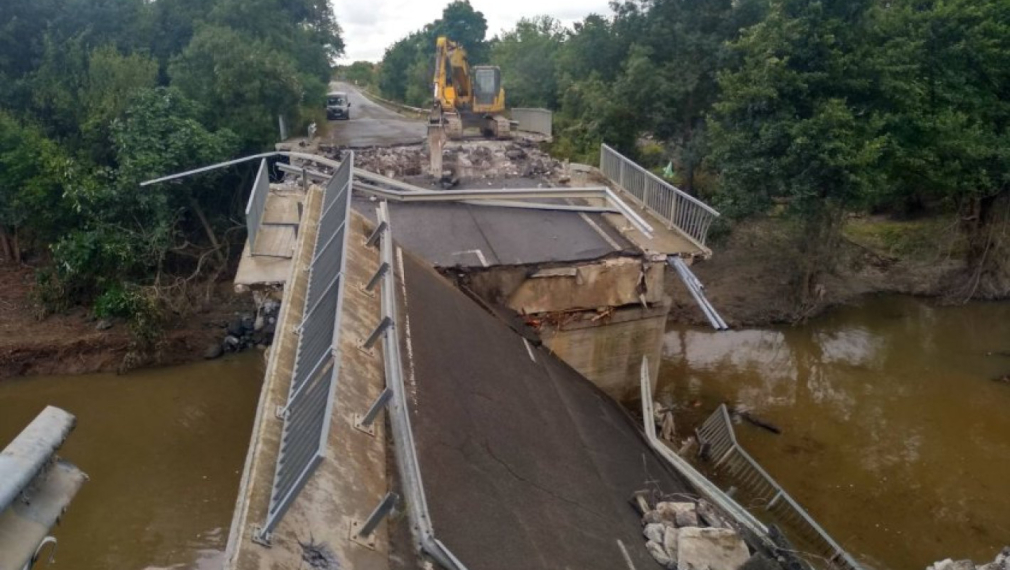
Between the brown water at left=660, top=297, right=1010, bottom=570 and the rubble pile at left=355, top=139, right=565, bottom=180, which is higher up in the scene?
the rubble pile at left=355, top=139, right=565, bottom=180

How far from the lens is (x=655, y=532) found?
585cm

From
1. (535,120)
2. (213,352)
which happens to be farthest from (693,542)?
(535,120)

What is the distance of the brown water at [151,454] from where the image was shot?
33.5ft

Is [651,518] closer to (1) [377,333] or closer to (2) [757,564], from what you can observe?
(2) [757,564]

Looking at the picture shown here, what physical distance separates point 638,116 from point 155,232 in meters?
12.9

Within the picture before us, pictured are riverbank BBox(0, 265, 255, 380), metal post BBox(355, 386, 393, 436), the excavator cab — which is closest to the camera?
metal post BBox(355, 386, 393, 436)

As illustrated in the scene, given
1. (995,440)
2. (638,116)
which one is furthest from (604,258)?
(638,116)

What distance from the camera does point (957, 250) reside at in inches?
728

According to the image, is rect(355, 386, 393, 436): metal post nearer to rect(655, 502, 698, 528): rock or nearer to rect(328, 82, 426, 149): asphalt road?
rect(655, 502, 698, 528): rock

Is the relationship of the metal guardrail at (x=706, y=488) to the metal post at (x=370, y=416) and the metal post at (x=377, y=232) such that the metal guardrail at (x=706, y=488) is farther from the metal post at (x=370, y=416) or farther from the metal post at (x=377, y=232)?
the metal post at (x=377, y=232)

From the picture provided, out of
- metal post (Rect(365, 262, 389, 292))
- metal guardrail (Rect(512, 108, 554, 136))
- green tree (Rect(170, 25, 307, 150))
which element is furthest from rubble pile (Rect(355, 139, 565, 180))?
metal post (Rect(365, 262, 389, 292))

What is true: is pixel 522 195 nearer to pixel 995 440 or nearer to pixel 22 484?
pixel 995 440

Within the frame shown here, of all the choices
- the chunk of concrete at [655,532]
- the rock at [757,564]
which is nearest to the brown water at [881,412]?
the chunk of concrete at [655,532]

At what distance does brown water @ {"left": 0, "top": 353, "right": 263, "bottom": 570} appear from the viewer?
10203 mm
